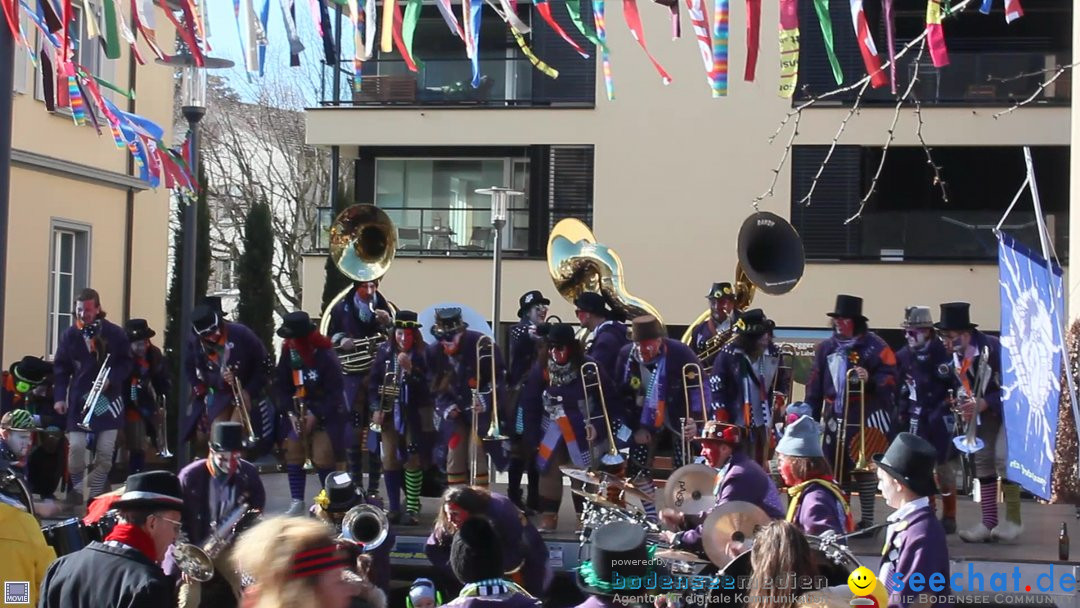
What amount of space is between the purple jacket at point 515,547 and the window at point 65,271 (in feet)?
37.9

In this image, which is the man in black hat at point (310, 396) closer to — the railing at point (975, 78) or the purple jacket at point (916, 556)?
the purple jacket at point (916, 556)

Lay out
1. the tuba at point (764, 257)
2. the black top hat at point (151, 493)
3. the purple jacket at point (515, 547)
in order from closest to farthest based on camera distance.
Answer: the black top hat at point (151, 493) → the purple jacket at point (515, 547) → the tuba at point (764, 257)

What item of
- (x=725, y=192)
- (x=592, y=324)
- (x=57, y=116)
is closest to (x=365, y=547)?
(x=592, y=324)

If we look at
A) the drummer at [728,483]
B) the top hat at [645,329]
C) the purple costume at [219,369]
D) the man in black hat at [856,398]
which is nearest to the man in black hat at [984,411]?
the man in black hat at [856,398]

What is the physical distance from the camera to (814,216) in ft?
74.0

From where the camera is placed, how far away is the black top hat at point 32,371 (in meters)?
12.4

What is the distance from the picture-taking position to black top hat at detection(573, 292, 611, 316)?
38.2 feet

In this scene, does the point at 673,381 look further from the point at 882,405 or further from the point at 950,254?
the point at 950,254

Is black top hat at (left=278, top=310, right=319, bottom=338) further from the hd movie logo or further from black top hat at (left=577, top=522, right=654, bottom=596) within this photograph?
black top hat at (left=577, top=522, right=654, bottom=596)

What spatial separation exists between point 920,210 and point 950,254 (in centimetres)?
91

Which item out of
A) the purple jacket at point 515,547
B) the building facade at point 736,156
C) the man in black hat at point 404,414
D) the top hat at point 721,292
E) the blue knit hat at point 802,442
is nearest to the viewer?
the blue knit hat at point 802,442

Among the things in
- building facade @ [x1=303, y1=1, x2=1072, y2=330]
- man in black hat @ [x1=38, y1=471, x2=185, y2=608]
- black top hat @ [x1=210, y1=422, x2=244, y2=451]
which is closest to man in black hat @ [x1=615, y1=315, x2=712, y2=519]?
black top hat @ [x1=210, y1=422, x2=244, y2=451]

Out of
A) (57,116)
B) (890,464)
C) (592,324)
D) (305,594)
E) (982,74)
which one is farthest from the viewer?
(982,74)

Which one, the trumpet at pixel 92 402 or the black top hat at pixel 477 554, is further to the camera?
the trumpet at pixel 92 402
